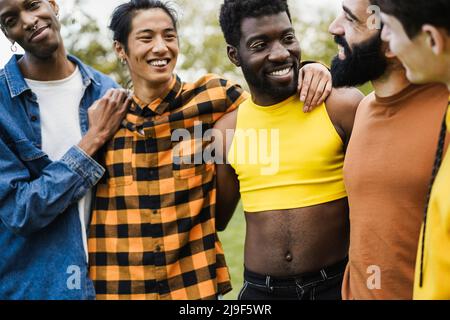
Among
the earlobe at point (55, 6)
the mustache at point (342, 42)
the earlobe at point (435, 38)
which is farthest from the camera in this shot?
the earlobe at point (55, 6)

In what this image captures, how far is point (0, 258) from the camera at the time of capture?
3.03 meters

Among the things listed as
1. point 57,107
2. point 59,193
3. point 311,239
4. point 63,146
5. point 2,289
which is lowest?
point 2,289

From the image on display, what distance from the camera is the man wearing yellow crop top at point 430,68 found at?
1688 mm

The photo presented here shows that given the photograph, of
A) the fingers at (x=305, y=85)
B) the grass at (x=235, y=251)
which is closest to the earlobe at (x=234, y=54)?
the fingers at (x=305, y=85)

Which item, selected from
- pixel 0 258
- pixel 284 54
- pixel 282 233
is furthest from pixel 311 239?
pixel 0 258

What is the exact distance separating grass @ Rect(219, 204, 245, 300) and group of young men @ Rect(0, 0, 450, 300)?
2.73 m

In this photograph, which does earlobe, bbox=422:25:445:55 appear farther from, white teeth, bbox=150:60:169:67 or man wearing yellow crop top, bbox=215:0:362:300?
white teeth, bbox=150:60:169:67

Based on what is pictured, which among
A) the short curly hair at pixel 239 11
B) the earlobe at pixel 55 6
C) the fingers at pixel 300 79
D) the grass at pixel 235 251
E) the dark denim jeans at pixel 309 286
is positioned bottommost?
the grass at pixel 235 251

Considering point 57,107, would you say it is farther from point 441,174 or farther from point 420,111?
point 441,174

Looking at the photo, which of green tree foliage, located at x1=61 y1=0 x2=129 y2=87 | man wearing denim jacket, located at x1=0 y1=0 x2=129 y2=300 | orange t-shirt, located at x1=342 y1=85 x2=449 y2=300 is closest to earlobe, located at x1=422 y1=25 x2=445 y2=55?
orange t-shirt, located at x1=342 y1=85 x2=449 y2=300

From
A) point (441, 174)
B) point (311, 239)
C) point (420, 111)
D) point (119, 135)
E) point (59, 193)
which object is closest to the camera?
point (441, 174)

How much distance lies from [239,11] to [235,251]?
4.89 meters

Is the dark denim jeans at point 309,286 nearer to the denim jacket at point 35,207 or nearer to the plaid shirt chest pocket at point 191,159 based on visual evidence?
the plaid shirt chest pocket at point 191,159

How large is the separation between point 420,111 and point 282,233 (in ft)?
2.93
